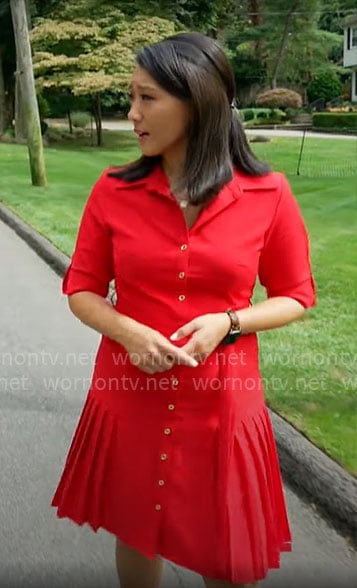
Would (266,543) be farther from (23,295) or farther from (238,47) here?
(238,47)

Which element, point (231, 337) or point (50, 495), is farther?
point (50, 495)

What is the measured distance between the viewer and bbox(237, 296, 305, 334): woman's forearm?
6.90 ft

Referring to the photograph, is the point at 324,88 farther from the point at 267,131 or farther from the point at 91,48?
the point at 91,48

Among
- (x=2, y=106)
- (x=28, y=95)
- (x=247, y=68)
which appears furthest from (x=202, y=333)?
(x=247, y=68)

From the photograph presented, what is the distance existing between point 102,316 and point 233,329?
0.33 meters

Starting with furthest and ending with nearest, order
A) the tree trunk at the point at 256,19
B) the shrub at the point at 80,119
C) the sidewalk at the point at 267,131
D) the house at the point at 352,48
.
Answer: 1. the tree trunk at the point at 256,19
2. the house at the point at 352,48
3. the shrub at the point at 80,119
4. the sidewalk at the point at 267,131

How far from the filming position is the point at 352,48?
53.1 metres

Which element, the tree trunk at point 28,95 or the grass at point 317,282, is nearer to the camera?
the grass at point 317,282

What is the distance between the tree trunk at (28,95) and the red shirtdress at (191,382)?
1510cm

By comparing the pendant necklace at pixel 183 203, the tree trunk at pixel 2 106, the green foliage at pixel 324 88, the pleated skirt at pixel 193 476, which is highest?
the pendant necklace at pixel 183 203

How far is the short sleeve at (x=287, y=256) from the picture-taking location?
6.96 ft

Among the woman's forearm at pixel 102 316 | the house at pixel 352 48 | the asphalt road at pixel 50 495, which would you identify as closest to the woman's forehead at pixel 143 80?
the woman's forearm at pixel 102 316

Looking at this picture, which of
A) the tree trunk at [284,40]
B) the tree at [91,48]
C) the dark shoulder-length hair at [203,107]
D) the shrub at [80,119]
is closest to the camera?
the dark shoulder-length hair at [203,107]

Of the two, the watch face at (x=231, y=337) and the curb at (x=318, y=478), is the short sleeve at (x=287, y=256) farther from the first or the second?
the curb at (x=318, y=478)
